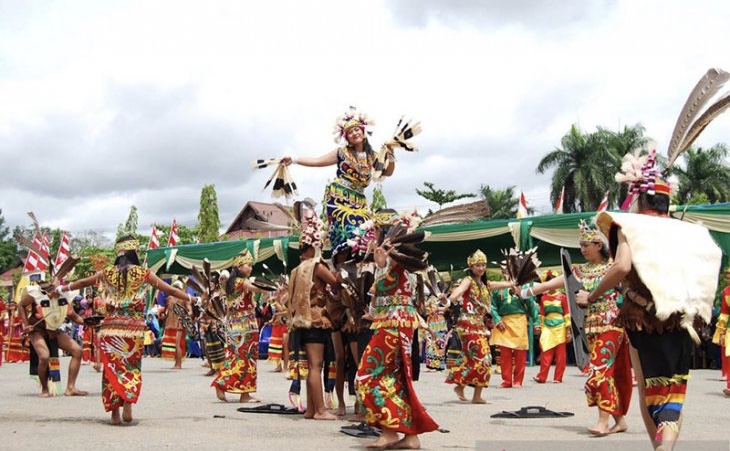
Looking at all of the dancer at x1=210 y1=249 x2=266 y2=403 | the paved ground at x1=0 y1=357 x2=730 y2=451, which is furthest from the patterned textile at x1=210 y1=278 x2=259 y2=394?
the paved ground at x1=0 y1=357 x2=730 y2=451

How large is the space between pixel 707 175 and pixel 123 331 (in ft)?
131

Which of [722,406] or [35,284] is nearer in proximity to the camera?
[722,406]

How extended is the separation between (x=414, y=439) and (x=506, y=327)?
7713 millimetres

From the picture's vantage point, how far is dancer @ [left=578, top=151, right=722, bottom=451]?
5344 millimetres

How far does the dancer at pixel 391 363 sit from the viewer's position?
6625mm

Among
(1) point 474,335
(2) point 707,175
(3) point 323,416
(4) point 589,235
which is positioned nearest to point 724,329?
(1) point 474,335

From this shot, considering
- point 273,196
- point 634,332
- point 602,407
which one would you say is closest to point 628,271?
→ point 634,332

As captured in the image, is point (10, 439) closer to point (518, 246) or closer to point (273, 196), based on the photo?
point (273, 196)

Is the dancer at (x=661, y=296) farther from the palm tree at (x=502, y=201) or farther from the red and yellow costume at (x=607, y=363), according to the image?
the palm tree at (x=502, y=201)

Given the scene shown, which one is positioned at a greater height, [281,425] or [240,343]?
[240,343]

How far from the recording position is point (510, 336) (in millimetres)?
14125

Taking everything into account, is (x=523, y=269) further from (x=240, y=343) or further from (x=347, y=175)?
(x=240, y=343)

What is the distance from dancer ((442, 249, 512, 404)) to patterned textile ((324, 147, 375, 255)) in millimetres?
2928

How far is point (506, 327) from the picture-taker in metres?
14.1
